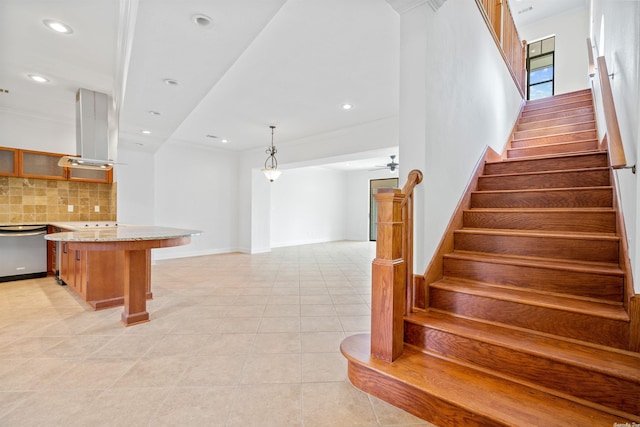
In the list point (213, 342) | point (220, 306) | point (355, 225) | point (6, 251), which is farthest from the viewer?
point (355, 225)

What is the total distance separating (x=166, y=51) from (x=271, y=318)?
255cm

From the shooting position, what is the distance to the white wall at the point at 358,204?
34.3ft

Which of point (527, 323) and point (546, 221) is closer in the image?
point (527, 323)

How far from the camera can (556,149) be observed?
3.60 metres

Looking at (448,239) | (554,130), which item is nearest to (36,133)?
(448,239)

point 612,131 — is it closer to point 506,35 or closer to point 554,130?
point 554,130

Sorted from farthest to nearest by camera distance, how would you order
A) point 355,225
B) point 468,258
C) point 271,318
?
point 355,225 → point 271,318 → point 468,258

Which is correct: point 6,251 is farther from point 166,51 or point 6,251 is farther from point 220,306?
point 166,51

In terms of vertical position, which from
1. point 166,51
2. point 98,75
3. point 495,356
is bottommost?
point 495,356

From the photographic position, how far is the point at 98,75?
356cm

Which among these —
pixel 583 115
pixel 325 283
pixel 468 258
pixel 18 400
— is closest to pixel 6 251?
pixel 18 400

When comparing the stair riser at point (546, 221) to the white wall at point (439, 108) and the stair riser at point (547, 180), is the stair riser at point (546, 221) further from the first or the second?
the stair riser at point (547, 180)

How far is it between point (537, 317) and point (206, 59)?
117 inches

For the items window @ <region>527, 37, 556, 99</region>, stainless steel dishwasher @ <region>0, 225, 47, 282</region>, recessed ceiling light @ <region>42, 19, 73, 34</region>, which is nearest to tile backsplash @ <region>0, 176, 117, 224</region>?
stainless steel dishwasher @ <region>0, 225, 47, 282</region>
